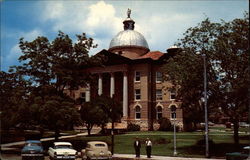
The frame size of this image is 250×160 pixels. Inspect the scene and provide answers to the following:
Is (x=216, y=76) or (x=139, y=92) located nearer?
(x=216, y=76)

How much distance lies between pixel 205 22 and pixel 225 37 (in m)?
2.73

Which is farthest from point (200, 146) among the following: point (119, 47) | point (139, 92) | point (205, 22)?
point (119, 47)

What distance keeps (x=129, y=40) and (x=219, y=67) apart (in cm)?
3748

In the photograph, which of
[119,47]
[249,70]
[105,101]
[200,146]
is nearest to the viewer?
[249,70]

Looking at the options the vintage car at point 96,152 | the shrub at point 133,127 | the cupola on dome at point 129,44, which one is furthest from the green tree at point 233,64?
the cupola on dome at point 129,44

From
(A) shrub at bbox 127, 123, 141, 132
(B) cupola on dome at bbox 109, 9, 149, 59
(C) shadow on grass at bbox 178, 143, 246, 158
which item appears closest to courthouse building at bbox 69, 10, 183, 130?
(A) shrub at bbox 127, 123, 141, 132

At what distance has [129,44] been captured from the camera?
67125 mm

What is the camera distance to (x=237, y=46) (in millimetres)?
30609

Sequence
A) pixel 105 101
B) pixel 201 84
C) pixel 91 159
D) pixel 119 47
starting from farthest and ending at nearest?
pixel 119 47 < pixel 105 101 < pixel 201 84 < pixel 91 159

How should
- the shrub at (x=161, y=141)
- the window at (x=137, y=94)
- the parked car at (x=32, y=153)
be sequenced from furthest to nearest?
1. the window at (x=137, y=94)
2. the shrub at (x=161, y=141)
3. the parked car at (x=32, y=153)

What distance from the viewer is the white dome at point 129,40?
6750 centimetres

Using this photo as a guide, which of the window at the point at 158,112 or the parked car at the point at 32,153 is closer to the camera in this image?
the parked car at the point at 32,153

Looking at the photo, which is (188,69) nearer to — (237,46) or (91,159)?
(237,46)

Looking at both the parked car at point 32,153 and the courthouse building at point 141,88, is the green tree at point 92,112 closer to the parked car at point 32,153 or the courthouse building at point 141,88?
the parked car at point 32,153
